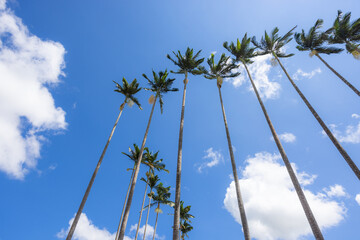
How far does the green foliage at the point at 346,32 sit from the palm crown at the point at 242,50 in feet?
27.5

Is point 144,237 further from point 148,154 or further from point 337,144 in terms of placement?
point 337,144

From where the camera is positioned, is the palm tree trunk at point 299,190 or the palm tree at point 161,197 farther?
the palm tree at point 161,197

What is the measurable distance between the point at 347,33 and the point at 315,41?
2.83 metres

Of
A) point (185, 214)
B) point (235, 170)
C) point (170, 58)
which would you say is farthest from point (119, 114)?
→ point (185, 214)

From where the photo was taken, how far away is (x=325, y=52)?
63.2ft

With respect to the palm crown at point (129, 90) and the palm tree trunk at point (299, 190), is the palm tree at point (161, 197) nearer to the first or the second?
the palm crown at point (129, 90)

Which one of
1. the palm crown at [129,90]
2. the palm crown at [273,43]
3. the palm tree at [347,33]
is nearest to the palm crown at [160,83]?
the palm crown at [129,90]

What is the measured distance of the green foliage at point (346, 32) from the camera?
17.8 m

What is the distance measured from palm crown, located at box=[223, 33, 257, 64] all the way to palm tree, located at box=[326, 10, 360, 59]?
330 inches

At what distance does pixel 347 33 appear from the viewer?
59.9 ft

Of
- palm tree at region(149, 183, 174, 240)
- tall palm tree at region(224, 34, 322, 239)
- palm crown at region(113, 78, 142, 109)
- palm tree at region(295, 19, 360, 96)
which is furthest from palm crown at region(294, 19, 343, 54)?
palm tree at region(149, 183, 174, 240)

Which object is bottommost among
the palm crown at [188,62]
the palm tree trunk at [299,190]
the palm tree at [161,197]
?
the palm tree trunk at [299,190]

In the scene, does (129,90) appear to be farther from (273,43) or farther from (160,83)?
(273,43)

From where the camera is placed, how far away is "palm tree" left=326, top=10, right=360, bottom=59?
58.2 ft
